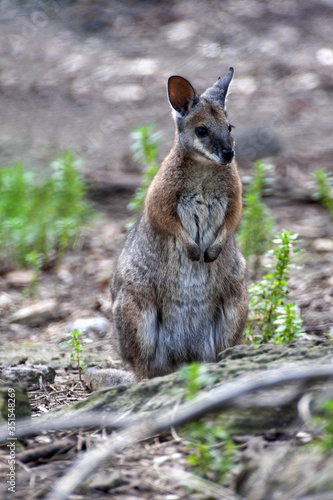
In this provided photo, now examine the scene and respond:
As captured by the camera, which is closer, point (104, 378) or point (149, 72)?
point (104, 378)

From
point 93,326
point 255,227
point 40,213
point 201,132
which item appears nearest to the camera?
point 201,132

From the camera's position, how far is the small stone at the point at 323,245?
6923 millimetres

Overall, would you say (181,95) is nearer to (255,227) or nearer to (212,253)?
(212,253)

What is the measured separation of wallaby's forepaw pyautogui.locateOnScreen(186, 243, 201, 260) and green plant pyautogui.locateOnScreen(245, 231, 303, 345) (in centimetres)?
55

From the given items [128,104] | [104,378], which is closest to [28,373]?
[104,378]

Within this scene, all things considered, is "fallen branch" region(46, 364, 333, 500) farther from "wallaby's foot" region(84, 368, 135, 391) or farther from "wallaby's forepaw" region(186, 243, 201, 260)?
"wallaby's forepaw" region(186, 243, 201, 260)

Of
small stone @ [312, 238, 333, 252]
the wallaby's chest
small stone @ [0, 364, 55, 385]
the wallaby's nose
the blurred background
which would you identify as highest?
the blurred background

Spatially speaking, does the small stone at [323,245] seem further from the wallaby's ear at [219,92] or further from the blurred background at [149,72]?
the wallaby's ear at [219,92]

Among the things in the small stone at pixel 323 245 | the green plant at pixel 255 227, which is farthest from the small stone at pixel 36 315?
the small stone at pixel 323 245

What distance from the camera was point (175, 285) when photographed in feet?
15.0

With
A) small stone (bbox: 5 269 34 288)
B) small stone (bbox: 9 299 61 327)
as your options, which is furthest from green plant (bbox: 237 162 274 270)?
small stone (bbox: 5 269 34 288)

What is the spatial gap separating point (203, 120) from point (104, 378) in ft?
6.05

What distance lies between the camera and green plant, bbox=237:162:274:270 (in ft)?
20.6

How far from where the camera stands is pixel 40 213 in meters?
7.35
